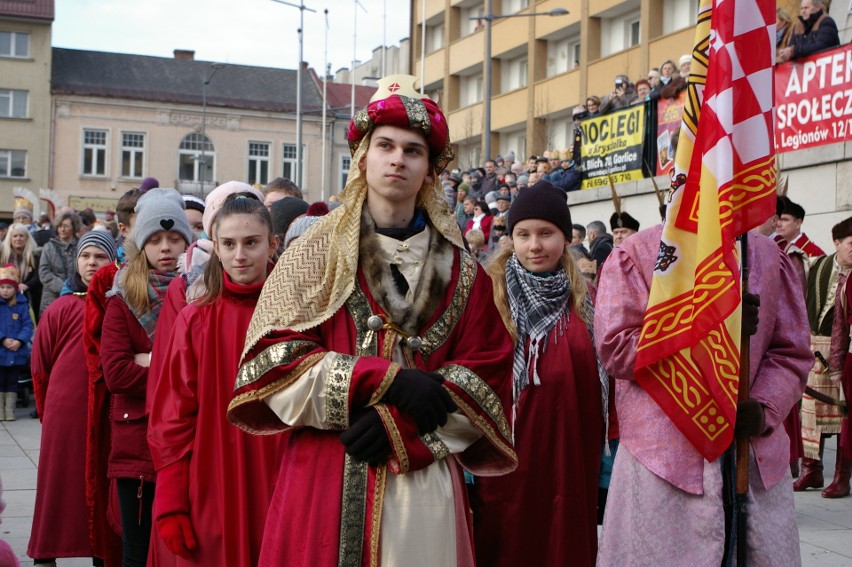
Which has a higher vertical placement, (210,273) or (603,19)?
(603,19)

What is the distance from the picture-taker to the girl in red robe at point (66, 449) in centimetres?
602

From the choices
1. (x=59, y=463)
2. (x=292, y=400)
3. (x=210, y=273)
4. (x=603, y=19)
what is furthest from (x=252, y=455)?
(x=603, y=19)

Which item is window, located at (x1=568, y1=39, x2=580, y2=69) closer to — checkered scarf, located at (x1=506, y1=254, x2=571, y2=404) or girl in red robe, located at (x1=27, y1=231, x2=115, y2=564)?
girl in red robe, located at (x1=27, y1=231, x2=115, y2=564)

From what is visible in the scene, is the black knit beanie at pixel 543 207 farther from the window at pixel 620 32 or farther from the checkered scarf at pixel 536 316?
the window at pixel 620 32

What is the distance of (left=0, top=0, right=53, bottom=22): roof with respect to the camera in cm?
5384

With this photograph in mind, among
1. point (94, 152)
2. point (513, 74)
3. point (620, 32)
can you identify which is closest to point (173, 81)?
point (94, 152)

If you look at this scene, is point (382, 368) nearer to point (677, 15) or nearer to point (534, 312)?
point (534, 312)

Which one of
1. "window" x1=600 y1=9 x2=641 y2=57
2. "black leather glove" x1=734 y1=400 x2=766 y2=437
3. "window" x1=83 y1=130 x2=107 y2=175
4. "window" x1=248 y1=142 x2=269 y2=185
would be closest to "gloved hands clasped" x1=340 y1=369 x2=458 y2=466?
"black leather glove" x1=734 y1=400 x2=766 y2=437

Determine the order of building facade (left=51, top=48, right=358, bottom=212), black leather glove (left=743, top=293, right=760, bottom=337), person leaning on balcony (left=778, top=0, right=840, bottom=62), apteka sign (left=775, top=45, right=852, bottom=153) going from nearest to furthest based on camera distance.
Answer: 1. black leather glove (left=743, top=293, right=760, bottom=337)
2. apteka sign (left=775, top=45, right=852, bottom=153)
3. person leaning on balcony (left=778, top=0, right=840, bottom=62)
4. building facade (left=51, top=48, right=358, bottom=212)

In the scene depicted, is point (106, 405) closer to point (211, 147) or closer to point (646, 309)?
point (646, 309)

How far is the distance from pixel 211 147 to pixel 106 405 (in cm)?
5520

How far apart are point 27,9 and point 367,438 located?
184 feet

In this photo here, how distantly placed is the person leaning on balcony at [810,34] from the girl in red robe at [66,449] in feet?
30.9

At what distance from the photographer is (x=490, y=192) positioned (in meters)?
21.0
